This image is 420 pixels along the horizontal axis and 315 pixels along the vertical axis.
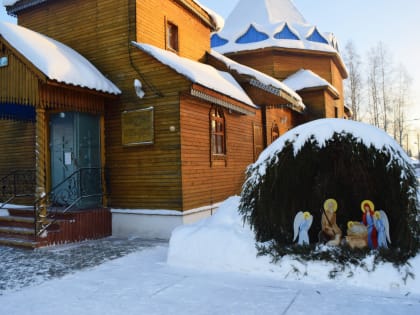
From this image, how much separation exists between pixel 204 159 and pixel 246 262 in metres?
4.69

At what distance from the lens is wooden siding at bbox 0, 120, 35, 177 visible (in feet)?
36.0

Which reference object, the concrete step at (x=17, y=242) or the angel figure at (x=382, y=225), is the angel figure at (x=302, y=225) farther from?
the concrete step at (x=17, y=242)

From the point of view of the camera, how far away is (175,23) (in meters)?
11.2

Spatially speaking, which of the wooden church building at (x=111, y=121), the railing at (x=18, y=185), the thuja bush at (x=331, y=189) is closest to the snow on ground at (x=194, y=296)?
the thuja bush at (x=331, y=189)

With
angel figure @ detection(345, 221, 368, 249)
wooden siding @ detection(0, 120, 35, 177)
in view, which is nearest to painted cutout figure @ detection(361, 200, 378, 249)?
angel figure @ detection(345, 221, 368, 249)

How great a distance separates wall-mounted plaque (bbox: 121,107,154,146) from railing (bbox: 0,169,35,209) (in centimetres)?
354

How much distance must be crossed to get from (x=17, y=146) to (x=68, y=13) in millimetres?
4546

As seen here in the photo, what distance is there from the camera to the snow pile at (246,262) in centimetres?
487

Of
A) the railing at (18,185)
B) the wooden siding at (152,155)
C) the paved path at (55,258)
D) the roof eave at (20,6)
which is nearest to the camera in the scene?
the paved path at (55,258)

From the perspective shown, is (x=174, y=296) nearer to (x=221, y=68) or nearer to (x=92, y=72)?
(x=92, y=72)

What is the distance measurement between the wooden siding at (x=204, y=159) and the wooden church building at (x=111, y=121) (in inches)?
2.1

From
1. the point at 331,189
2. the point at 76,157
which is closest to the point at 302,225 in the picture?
the point at 331,189

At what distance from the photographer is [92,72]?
9.27m

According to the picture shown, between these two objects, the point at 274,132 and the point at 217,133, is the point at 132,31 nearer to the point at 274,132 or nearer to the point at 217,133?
the point at 217,133
